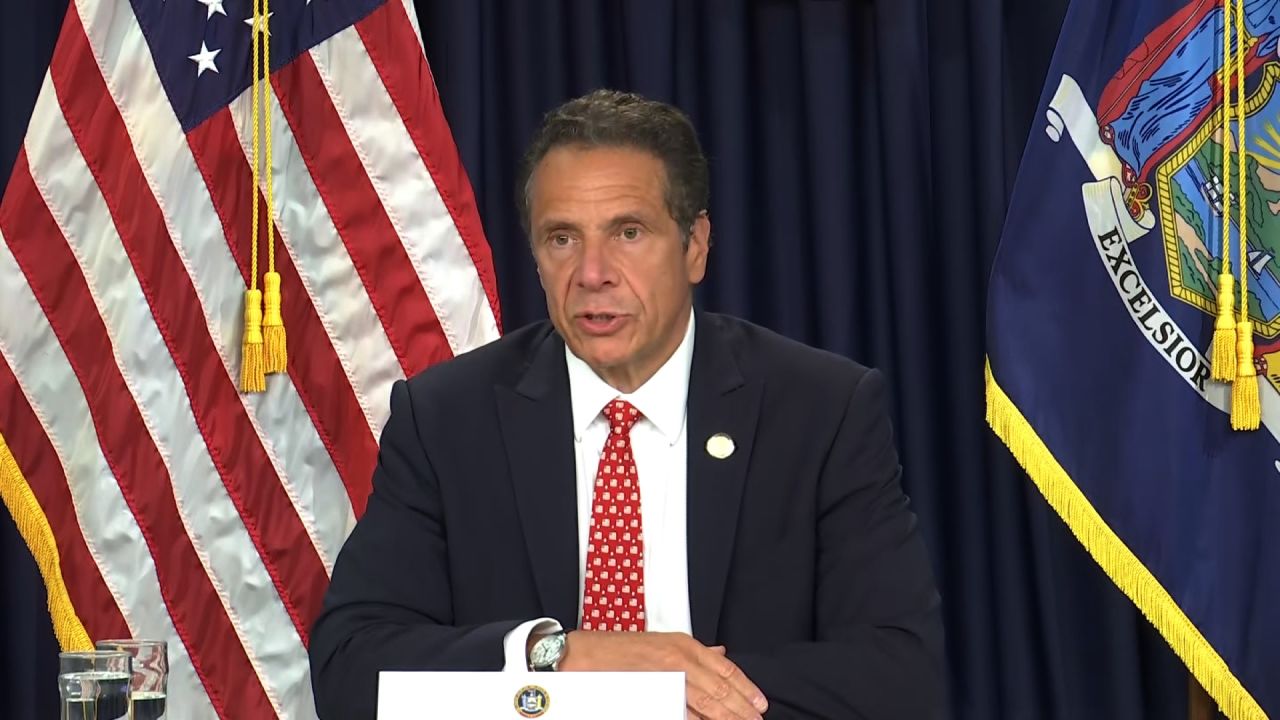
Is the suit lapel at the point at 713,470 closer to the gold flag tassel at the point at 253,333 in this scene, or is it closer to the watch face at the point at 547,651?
the watch face at the point at 547,651

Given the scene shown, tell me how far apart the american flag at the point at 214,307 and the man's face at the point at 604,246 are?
111cm

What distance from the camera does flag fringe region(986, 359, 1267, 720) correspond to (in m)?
3.31

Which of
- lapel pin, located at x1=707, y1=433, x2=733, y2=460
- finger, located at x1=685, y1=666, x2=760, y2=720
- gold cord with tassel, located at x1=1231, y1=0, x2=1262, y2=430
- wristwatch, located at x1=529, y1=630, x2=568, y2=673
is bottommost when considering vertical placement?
finger, located at x1=685, y1=666, x2=760, y2=720

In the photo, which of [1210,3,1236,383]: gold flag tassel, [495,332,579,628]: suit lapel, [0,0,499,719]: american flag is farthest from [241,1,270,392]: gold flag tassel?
[1210,3,1236,383]: gold flag tassel

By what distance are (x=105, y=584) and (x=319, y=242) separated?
88 centimetres

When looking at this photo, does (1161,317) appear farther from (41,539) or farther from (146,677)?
(41,539)

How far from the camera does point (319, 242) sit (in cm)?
355

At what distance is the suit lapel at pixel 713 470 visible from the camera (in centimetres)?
238

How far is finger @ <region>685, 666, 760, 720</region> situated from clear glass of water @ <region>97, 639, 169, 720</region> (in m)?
0.65

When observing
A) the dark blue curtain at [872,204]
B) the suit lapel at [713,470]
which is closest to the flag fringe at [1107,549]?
the dark blue curtain at [872,204]

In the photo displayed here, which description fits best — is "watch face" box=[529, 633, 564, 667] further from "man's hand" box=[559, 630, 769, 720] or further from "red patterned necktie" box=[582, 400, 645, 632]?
"red patterned necktie" box=[582, 400, 645, 632]

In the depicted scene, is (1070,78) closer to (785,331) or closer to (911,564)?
(785,331)

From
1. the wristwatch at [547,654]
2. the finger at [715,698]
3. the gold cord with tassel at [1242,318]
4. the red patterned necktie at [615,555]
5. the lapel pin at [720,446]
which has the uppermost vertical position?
the gold cord with tassel at [1242,318]

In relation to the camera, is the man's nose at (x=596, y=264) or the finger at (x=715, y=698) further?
the man's nose at (x=596, y=264)
